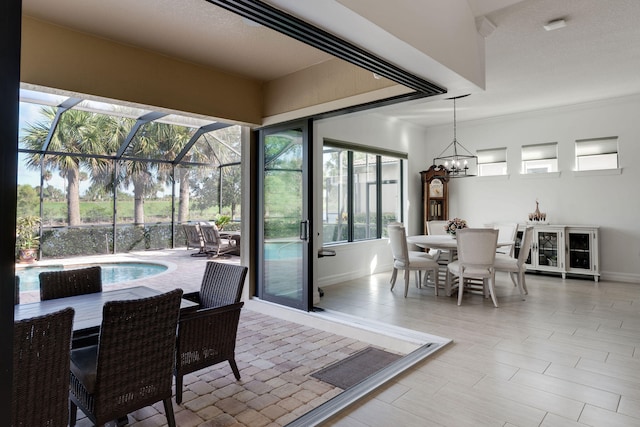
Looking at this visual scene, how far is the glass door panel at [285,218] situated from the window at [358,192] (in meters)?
1.22

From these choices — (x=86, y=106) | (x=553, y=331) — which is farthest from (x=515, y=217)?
(x=86, y=106)

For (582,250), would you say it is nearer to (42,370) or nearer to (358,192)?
(358,192)

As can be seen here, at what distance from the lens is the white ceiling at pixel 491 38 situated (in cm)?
291

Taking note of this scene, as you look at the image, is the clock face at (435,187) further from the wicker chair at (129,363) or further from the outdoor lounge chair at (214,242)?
the wicker chair at (129,363)

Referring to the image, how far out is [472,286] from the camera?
572 centimetres

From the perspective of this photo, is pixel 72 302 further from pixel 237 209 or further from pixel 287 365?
pixel 237 209

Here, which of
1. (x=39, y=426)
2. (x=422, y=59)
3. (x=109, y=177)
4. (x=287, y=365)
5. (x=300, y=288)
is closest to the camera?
(x=39, y=426)

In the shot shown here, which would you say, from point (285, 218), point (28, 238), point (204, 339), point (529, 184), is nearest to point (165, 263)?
point (28, 238)

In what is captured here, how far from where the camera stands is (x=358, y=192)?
22.5ft

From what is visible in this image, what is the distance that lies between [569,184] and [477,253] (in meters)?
3.24

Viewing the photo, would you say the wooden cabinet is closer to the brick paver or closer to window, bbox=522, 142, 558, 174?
window, bbox=522, 142, 558, 174

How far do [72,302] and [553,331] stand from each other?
4.25 m

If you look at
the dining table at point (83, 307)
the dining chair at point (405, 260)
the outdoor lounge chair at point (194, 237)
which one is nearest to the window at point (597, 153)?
the dining chair at point (405, 260)

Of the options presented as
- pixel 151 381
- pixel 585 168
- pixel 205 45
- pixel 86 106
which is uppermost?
pixel 86 106
